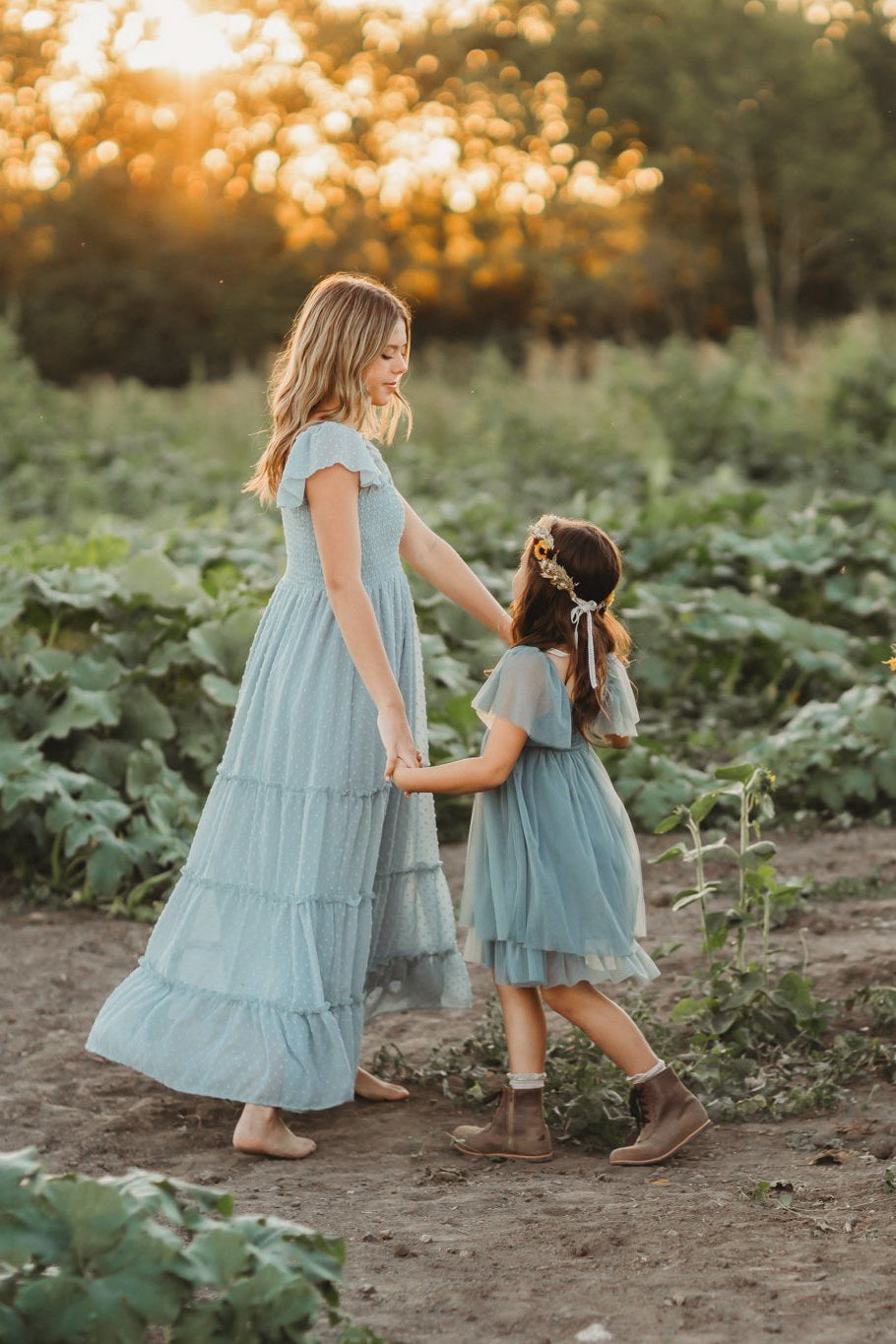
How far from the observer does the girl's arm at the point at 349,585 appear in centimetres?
300

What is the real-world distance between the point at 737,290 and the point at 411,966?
87.7 feet

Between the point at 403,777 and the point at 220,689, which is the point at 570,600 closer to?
the point at 403,777

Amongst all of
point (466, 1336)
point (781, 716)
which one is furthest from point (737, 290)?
point (466, 1336)

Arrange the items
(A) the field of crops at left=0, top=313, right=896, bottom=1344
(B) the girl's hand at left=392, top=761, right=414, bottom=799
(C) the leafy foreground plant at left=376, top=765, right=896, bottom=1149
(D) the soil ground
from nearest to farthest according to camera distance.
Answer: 1. (D) the soil ground
2. (A) the field of crops at left=0, top=313, right=896, bottom=1344
3. (B) the girl's hand at left=392, top=761, right=414, bottom=799
4. (C) the leafy foreground plant at left=376, top=765, right=896, bottom=1149

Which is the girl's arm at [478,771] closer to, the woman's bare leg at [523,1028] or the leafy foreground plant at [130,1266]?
the woman's bare leg at [523,1028]

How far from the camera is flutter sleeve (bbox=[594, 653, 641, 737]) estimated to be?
→ 10.1 feet

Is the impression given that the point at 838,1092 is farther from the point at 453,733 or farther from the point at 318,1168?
the point at 453,733

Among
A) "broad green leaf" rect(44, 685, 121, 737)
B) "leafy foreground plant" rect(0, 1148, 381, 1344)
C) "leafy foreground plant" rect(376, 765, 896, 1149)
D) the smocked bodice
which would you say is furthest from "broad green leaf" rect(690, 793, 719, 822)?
"broad green leaf" rect(44, 685, 121, 737)

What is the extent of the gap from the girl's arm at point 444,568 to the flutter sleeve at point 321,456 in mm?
330

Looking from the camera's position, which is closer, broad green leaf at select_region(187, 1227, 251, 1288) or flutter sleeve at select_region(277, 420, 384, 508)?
broad green leaf at select_region(187, 1227, 251, 1288)

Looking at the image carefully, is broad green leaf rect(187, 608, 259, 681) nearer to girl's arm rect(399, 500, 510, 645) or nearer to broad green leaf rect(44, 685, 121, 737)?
broad green leaf rect(44, 685, 121, 737)

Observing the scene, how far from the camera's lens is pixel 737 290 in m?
28.5

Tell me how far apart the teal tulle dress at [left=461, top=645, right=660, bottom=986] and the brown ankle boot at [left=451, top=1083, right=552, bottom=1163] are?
0.23m

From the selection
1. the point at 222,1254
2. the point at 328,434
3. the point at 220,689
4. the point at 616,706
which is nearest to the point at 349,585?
the point at 328,434
